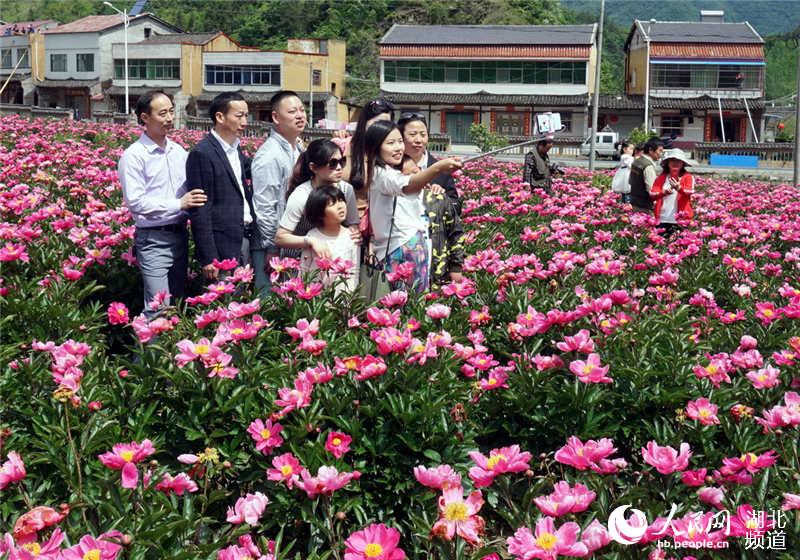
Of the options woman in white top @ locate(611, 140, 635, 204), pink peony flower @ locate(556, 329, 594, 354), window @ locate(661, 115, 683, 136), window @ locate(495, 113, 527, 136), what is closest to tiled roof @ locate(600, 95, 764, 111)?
window @ locate(661, 115, 683, 136)

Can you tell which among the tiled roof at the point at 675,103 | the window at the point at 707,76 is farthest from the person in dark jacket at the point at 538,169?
the window at the point at 707,76

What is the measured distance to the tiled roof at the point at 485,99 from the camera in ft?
153

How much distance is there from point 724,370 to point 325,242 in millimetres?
2014

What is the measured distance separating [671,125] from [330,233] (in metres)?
46.7

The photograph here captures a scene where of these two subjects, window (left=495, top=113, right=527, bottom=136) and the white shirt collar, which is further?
window (left=495, top=113, right=527, bottom=136)

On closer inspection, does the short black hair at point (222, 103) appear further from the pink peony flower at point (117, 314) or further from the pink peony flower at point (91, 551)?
the pink peony flower at point (91, 551)

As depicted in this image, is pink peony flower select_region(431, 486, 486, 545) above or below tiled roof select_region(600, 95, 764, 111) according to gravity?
below

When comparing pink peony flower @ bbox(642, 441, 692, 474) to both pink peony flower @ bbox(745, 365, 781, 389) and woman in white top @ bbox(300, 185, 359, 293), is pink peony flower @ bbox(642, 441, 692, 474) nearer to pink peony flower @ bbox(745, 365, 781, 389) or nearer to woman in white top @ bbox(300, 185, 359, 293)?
pink peony flower @ bbox(745, 365, 781, 389)

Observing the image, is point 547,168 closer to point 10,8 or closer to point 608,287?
point 608,287

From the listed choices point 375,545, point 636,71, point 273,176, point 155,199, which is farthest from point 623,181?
point 636,71

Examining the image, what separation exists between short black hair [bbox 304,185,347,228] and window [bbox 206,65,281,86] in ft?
165

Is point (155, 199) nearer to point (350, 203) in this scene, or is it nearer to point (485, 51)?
point (350, 203)

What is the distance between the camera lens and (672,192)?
7.31 m

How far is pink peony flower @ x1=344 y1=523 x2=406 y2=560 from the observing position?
6.38 feet
